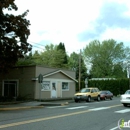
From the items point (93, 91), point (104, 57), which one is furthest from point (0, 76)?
point (104, 57)

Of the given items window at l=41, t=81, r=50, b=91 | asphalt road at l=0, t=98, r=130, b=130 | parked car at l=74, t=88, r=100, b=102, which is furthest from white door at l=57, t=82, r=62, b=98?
asphalt road at l=0, t=98, r=130, b=130

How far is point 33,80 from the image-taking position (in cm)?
3070

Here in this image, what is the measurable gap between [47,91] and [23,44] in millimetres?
9093

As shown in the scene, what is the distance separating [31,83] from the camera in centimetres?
3083

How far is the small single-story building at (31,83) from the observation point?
30791 millimetres

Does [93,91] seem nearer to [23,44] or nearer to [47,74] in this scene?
[47,74]

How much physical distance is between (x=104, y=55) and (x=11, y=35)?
55.0 m

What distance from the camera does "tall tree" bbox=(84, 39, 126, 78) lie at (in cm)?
7688

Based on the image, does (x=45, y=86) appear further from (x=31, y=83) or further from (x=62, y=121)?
(x=62, y=121)

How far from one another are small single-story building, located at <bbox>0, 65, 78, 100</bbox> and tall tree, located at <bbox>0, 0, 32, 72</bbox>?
6.28m

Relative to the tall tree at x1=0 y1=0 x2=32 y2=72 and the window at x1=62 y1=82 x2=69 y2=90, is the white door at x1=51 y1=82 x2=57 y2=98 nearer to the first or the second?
the window at x1=62 y1=82 x2=69 y2=90

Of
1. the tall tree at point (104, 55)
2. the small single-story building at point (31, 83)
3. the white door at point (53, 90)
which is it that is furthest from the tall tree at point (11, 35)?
the tall tree at point (104, 55)

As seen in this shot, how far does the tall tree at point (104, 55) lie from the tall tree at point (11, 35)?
53644mm

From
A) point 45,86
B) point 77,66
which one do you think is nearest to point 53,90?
point 45,86
